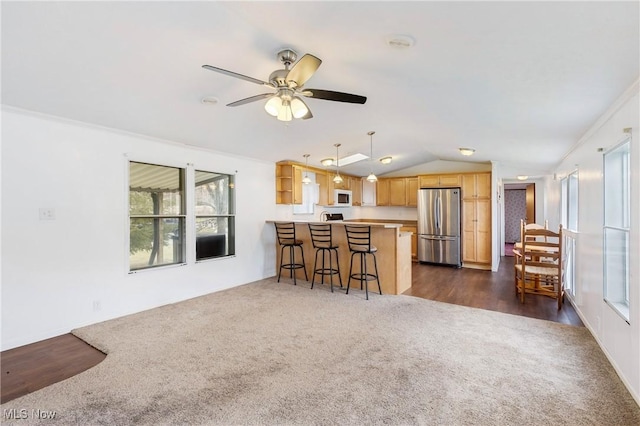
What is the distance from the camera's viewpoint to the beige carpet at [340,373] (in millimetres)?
1954

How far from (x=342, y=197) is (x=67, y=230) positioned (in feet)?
18.0

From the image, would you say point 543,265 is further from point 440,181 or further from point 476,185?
point 440,181

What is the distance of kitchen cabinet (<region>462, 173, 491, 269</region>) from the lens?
665 centimetres

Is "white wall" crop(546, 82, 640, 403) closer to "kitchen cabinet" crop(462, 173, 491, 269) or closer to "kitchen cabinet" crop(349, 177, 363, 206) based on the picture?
"kitchen cabinet" crop(462, 173, 491, 269)

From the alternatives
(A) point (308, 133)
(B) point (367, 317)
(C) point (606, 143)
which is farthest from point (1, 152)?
(C) point (606, 143)

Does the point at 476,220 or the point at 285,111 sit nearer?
the point at 285,111

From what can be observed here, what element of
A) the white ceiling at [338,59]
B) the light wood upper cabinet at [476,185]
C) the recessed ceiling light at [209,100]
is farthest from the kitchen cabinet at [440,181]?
the recessed ceiling light at [209,100]

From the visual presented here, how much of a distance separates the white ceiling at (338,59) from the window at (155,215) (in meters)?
0.58

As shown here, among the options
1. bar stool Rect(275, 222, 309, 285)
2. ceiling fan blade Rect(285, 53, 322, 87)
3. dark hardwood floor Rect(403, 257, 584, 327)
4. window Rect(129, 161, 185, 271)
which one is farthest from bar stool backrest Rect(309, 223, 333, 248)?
ceiling fan blade Rect(285, 53, 322, 87)

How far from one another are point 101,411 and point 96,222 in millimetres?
2221

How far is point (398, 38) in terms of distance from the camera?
1.99 meters

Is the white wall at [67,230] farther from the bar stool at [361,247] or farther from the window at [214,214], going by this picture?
the bar stool at [361,247]

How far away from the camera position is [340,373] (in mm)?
Answer: 2430

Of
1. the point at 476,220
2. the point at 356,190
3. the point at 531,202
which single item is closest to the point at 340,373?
the point at 476,220
